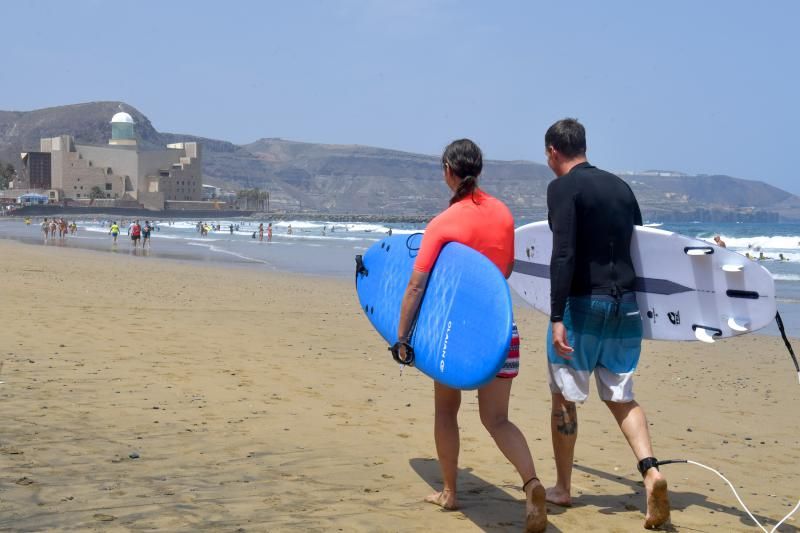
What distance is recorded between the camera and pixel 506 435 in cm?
343

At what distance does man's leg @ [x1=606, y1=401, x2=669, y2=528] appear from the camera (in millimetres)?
3381

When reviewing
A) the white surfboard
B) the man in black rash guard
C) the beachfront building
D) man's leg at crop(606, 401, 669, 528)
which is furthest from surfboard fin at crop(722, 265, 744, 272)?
the beachfront building

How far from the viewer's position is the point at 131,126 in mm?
138250

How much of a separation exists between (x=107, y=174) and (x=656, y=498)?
12886 centimetres

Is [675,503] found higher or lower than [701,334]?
lower

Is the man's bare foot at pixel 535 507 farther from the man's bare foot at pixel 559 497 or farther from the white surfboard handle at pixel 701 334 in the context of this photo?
the white surfboard handle at pixel 701 334

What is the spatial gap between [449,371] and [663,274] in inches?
40.2

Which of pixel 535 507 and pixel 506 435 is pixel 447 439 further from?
pixel 535 507

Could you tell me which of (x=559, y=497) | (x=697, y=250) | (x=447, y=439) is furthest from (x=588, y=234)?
(x=559, y=497)

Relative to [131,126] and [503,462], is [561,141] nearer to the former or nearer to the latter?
[503,462]

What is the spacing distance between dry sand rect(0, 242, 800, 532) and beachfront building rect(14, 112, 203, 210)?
387 ft

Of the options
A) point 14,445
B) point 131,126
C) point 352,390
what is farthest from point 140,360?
point 131,126

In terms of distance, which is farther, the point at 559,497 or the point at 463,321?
the point at 559,497

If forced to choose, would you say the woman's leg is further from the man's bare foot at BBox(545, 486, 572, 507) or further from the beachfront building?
the beachfront building
